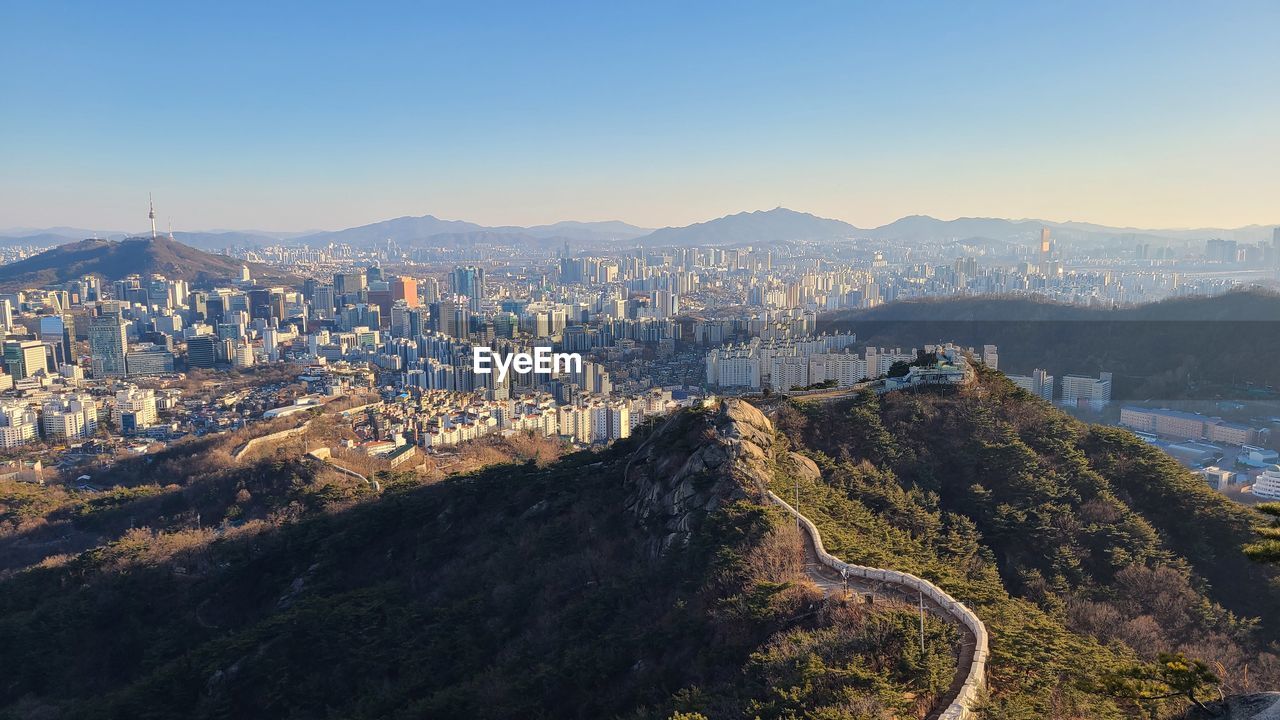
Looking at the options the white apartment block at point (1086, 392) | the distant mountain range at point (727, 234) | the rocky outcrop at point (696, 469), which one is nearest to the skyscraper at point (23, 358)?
the rocky outcrop at point (696, 469)

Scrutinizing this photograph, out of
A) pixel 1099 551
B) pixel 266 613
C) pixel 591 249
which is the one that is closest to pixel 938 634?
pixel 1099 551

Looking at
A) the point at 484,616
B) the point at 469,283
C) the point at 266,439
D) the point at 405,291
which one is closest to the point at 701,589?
the point at 484,616

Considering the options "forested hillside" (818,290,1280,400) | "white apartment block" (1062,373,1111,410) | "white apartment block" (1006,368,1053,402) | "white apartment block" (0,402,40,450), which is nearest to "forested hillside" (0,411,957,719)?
"white apartment block" (0,402,40,450)

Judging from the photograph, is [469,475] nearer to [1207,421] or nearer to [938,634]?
[938,634]

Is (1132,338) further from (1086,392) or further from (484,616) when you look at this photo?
(484,616)

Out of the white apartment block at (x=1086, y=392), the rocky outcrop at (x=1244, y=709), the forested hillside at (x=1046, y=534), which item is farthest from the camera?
the white apartment block at (x=1086, y=392)

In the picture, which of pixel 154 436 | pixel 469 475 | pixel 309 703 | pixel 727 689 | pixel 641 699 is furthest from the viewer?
pixel 154 436

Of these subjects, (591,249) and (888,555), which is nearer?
(888,555)

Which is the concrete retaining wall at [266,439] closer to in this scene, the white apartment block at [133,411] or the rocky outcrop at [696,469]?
the white apartment block at [133,411]
